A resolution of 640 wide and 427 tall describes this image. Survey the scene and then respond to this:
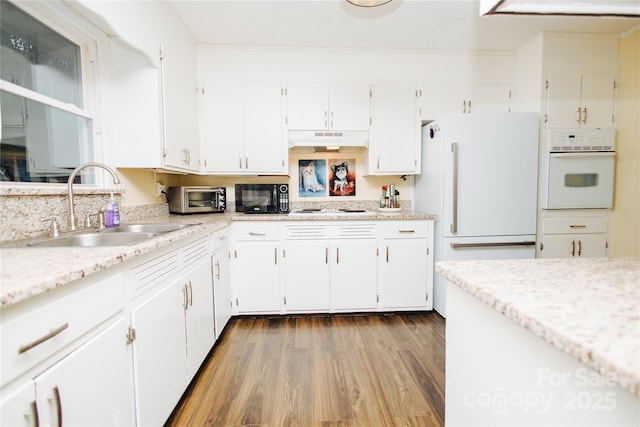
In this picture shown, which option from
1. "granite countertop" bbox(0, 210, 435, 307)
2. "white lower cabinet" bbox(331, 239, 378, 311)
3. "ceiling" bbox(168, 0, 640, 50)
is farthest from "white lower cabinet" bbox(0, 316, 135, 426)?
"ceiling" bbox(168, 0, 640, 50)

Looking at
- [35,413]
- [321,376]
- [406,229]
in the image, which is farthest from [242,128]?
[35,413]

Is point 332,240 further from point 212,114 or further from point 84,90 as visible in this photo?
point 84,90

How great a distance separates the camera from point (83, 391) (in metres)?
0.83

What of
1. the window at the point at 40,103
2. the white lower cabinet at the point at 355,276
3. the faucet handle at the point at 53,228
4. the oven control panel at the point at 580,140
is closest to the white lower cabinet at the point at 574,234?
the oven control panel at the point at 580,140

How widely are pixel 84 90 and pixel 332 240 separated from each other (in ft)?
6.63

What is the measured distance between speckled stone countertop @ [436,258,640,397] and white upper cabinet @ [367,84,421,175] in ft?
6.24

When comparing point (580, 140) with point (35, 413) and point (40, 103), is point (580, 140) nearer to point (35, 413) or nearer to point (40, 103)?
point (35, 413)

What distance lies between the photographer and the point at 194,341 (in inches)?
64.6

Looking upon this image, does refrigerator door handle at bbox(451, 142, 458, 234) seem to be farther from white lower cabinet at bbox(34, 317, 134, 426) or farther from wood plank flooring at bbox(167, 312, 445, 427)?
white lower cabinet at bbox(34, 317, 134, 426)

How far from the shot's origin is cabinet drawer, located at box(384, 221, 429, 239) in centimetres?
251

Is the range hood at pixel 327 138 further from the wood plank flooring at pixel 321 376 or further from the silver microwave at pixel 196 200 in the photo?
the wood plank flooring at pixel 321 376

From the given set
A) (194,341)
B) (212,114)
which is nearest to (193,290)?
(194,341)

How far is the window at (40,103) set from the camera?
132 centimetres

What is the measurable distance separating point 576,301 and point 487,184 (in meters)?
2.03
